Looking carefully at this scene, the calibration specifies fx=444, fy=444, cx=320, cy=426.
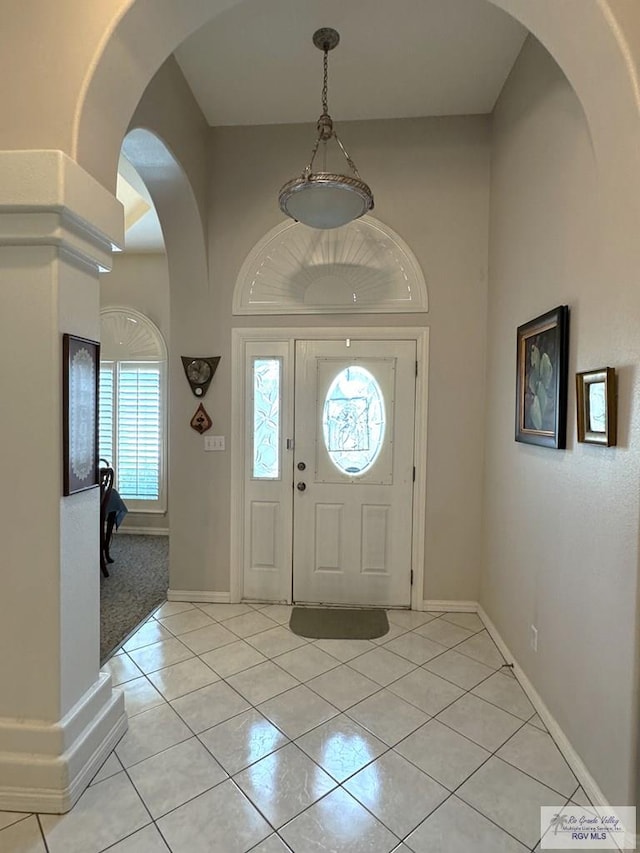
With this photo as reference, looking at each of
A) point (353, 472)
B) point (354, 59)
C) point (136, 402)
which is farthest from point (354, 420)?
point (136, 402)

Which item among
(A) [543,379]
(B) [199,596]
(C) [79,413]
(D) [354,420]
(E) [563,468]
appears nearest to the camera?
(C) [79,413]

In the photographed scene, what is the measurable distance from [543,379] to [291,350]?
5.87 ft

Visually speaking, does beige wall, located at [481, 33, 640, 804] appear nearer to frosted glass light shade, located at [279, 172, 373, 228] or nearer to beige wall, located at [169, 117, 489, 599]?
beige wall, located at [169, 117, 489, 599]

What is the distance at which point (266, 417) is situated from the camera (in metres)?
3.43

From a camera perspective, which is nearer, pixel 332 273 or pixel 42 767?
pixel 42 767

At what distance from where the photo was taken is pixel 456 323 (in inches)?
127

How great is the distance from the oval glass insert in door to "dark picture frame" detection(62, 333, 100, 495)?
1.78 metres

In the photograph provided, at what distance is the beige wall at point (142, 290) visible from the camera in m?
5.45

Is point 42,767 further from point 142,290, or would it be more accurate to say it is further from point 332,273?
point 142,290

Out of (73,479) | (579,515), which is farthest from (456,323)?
(73,479)

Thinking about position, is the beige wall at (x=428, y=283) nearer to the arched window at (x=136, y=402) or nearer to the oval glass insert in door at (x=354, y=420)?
the oval glass insert in door at (x=354, y=420)

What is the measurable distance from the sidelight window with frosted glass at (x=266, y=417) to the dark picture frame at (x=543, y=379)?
1.70m

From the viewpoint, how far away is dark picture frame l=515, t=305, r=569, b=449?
2.01 m

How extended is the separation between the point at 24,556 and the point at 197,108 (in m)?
3.10
